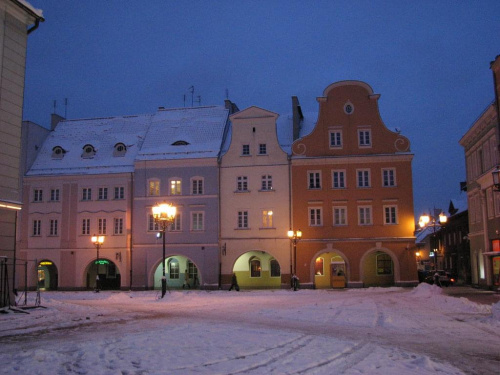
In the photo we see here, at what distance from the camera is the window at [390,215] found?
140 ft

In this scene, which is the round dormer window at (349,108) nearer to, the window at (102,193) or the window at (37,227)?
the window at (102,193)

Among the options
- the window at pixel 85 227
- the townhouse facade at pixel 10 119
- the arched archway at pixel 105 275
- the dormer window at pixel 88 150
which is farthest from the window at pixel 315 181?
the townhouse facade at pixel 10 119

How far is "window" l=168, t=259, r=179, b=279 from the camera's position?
1869 inches

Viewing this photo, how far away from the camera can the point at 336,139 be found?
144 ft

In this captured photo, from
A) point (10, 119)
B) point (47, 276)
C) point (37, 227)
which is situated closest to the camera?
point (10, 119)

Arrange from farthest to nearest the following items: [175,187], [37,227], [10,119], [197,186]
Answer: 1. [37,227]
2. [175,187]
3. [197,186]
4. [10,119]

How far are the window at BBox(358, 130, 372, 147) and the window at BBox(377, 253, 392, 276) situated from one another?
9.56 meters

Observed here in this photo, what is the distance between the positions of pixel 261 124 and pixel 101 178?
1469 centimetres

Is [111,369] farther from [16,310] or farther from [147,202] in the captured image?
[147,202]

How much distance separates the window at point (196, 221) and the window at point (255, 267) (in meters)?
5.73

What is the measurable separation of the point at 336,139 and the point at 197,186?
12.1 meters

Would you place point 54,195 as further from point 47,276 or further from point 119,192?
point 47,276

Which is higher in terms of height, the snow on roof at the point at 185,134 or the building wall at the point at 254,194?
the snow on roof at the point at 185,134

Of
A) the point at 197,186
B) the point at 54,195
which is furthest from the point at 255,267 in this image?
the point at 54,195
